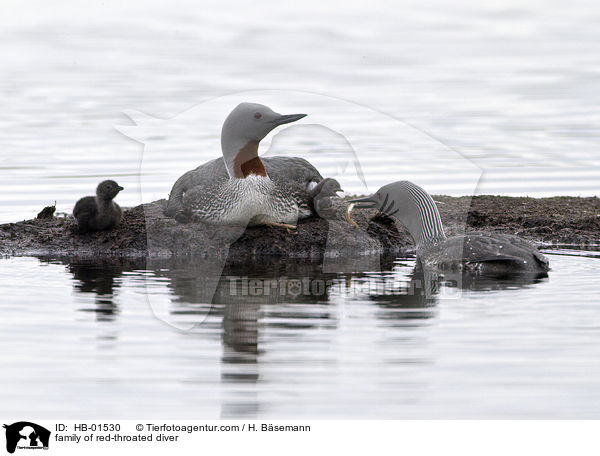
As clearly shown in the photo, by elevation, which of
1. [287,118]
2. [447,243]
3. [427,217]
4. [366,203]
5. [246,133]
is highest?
[287,118]

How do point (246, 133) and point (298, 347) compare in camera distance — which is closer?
point (298, 347)

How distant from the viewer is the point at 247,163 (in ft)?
34.2

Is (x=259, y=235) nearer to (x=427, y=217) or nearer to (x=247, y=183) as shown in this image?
(x=247, y=183)

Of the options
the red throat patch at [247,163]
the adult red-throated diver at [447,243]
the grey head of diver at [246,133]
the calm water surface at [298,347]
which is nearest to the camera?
the calm water surface at [298,347]

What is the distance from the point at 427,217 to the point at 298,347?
3.98 m

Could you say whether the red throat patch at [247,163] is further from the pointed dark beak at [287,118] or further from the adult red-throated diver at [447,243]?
the adult red-throated diver at [447,243]

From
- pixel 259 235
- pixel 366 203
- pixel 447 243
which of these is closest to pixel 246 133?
pixel 259 235

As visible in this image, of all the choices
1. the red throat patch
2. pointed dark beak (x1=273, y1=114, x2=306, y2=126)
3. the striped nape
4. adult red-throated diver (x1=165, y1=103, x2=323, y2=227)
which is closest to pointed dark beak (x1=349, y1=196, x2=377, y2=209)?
the striped nape

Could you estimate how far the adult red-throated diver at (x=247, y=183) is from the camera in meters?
10.1

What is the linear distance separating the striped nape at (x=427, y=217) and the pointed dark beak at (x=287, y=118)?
1487mm

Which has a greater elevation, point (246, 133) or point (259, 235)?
point (246, 133)

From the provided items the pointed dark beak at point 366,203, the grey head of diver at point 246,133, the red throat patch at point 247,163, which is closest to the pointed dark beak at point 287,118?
the grey head of diver at point 246,133

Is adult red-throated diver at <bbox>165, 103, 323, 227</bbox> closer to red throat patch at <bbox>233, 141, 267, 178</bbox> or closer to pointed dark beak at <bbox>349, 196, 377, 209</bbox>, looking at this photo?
red throat patch at <bbox>233, 141, 267, 178</bbox>

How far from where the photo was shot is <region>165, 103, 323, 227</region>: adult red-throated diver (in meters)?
10.1
